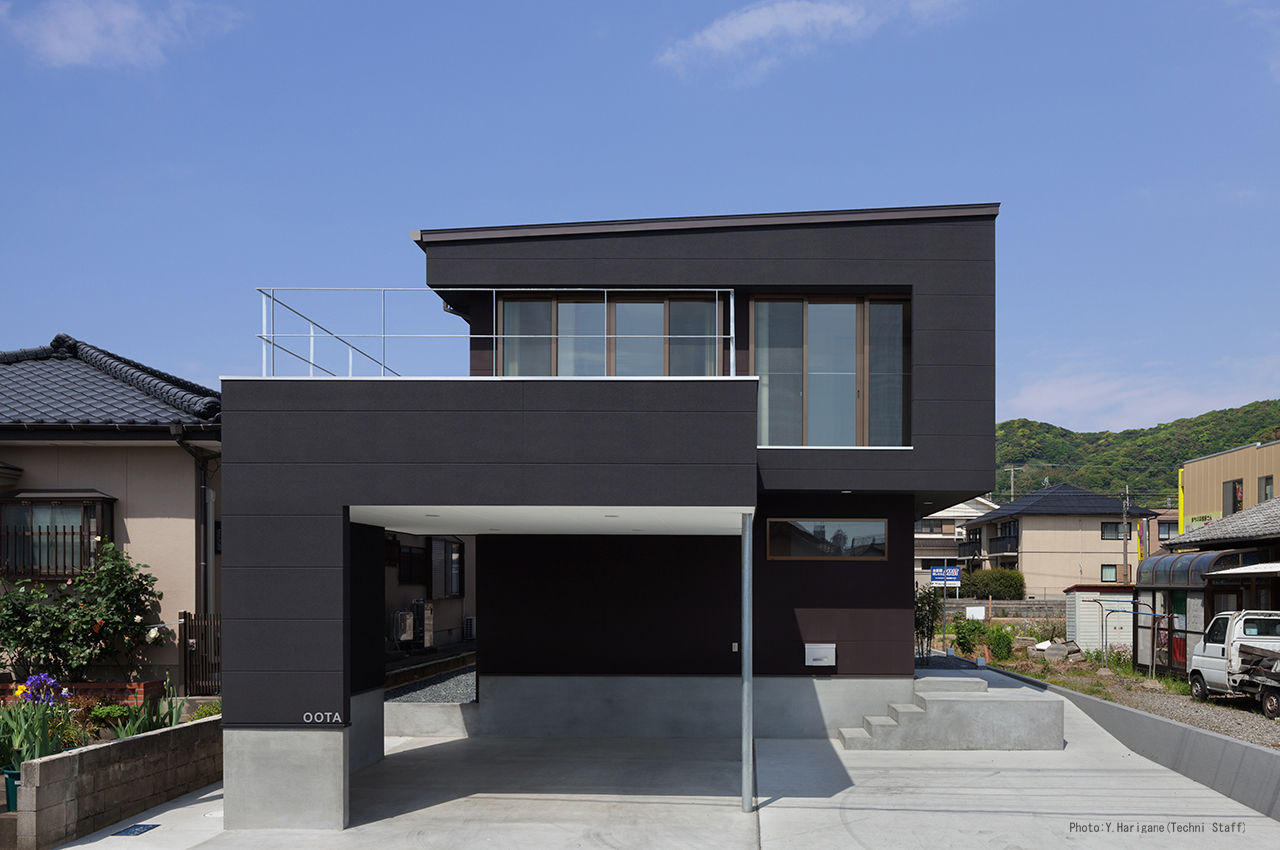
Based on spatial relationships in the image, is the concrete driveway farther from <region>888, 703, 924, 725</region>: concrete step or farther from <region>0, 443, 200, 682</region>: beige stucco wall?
<region>0, 443, 200, 682</region>: beige stucco wall

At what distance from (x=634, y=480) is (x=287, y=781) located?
475 cm

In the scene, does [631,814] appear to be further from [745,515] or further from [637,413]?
[637,413]

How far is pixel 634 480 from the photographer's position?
430 inches

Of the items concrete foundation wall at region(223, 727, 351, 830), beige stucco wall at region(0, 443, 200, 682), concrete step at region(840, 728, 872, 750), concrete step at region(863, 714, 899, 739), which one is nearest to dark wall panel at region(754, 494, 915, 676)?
concrete step at region(863, 714, 899, 739)

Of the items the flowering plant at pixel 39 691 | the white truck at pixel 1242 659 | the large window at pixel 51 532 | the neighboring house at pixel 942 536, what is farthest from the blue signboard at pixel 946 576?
the neighboring house at pixel 942 536

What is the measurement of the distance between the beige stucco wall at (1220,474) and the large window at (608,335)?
26836mm

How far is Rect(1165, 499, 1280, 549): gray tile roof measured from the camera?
20516 millimetres

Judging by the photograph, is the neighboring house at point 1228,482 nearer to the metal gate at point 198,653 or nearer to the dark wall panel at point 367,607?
the dark wall panel at point 367,607

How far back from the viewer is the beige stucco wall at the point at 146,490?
54.1ft

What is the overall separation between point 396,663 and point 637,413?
13.1 m

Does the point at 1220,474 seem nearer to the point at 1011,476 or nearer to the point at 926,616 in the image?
the point at 926,616

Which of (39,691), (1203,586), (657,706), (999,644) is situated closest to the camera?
(39,691)

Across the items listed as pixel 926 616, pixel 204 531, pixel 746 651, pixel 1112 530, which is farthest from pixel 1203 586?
pixel 1112 530

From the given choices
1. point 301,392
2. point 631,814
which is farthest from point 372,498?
point 631,814
